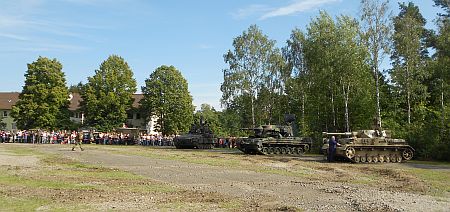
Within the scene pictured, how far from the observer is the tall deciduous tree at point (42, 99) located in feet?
191

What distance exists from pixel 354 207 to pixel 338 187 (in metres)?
3.69

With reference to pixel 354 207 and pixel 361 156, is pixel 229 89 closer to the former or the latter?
pixel 361 156

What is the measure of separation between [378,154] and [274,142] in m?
7.80

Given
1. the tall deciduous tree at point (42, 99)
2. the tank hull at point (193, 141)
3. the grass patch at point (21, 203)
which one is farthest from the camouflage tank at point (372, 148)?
the tall deciduous tree at point (42, 99)

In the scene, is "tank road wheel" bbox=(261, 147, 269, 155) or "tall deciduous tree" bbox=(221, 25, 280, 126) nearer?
"tank road wheel" bbox=(261, 147, 269, 155)

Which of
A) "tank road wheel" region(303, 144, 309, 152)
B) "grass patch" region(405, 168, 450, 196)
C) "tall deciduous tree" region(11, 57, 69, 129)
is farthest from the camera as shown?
"tall deciduous tree" region(11, 57, 69, 129)

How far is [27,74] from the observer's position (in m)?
59.5

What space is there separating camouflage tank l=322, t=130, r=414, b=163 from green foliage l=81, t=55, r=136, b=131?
39975mm

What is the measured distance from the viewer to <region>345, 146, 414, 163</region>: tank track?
2600cm

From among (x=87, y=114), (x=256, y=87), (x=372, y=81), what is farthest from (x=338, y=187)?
(x=87, y=114)

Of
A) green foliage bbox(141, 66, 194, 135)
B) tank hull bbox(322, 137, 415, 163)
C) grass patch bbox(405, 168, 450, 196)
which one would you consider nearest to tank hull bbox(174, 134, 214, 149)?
tank hull bbox(322, 137, 415, 163)

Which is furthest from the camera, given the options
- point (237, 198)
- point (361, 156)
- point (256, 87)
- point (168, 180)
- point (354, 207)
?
point (256, 87)

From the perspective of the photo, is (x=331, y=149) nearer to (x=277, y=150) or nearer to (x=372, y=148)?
(x=372, y=148)

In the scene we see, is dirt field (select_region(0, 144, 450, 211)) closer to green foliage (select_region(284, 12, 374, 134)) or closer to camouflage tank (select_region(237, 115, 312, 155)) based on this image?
camouflage tank (select_region(237, 115, 312, 155))
